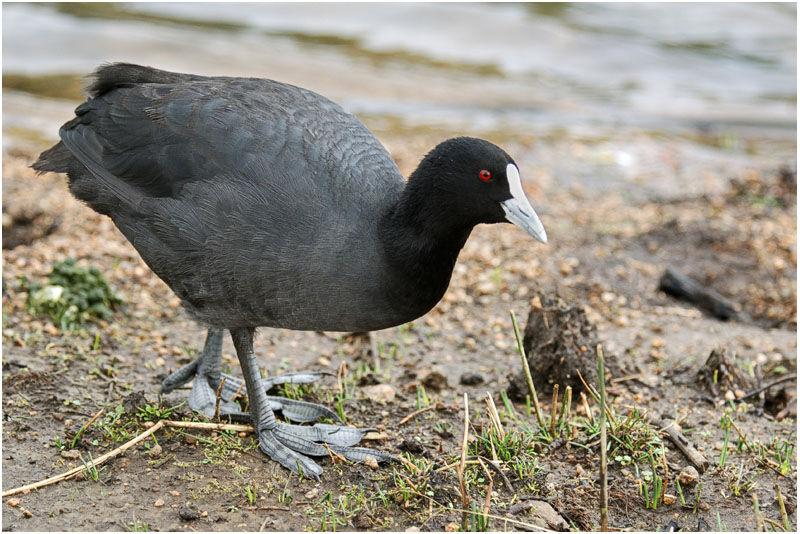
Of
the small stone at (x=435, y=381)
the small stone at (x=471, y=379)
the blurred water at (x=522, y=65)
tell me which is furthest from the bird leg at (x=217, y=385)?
the blurred water at (x=522, y=65)

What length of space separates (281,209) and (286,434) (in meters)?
1.03

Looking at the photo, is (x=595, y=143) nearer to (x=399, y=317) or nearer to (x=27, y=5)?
(x=399, y=317)

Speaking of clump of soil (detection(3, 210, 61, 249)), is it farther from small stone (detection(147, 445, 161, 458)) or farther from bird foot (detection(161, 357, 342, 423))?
small stone (detection(147, 445, 161, 458))

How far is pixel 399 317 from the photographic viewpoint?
3.83 metres

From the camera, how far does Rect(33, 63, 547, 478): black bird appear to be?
3729 millimetres

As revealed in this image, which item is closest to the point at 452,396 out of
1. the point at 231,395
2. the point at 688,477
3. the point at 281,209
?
the point at 231,395

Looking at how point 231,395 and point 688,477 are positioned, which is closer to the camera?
point 688,477

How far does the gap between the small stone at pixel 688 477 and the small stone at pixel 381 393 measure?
4.84 feet

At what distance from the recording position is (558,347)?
4.45 metres

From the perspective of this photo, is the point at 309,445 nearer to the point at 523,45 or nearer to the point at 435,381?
the point at 435,381

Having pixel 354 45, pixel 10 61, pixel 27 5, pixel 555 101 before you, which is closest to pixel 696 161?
pixel 555 101

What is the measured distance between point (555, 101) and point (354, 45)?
359 cm

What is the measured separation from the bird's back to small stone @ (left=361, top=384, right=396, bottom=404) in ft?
2.41

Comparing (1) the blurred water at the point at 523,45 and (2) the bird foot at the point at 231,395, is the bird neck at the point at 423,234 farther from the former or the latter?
(1) the blurred water at the point at 523,45
